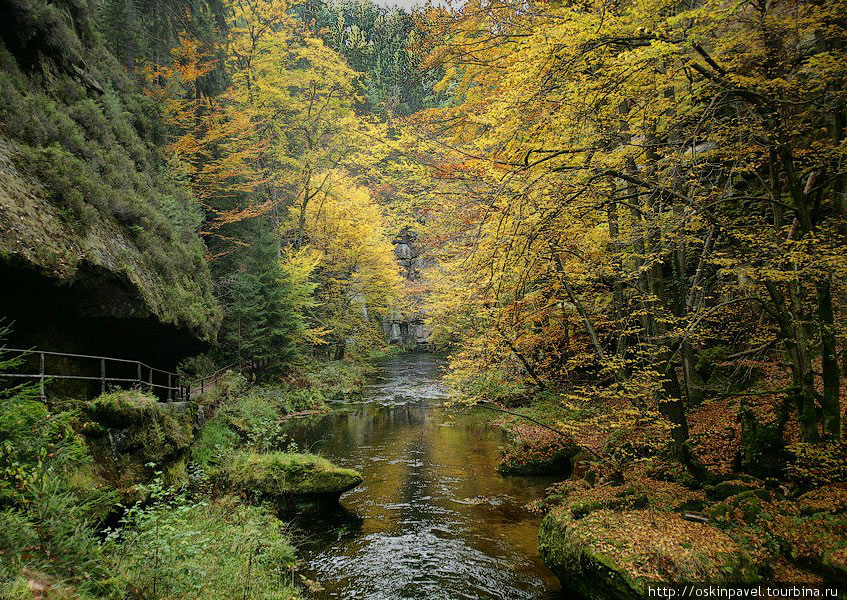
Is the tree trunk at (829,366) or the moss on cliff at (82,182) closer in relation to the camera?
the tree trunk at (829,366)

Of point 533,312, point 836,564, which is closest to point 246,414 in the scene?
point 533,312

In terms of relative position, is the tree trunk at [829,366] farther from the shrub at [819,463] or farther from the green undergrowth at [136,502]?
the green undergrowth at [136,502]

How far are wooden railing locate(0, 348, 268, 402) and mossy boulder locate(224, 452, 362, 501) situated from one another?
2712mm

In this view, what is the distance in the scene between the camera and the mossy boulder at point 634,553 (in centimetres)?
502

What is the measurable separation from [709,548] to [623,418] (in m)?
2.46

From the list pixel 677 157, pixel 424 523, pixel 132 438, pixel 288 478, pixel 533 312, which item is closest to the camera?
pixel 677 157

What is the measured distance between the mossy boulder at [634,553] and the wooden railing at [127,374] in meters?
6.87

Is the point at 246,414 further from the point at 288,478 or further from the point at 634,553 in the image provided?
the point at 634,553

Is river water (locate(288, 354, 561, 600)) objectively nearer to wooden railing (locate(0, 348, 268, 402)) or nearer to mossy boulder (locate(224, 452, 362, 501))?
mossy boulder (locate(224, 452, 362, 501))

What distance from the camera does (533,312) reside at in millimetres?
11336

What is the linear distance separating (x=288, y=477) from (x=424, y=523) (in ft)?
9.98

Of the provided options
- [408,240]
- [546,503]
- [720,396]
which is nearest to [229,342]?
[546,503]

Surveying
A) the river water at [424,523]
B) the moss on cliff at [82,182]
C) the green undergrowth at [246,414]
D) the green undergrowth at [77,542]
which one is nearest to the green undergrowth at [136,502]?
the green undergrowth at [77,542]

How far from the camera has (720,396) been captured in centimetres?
909
